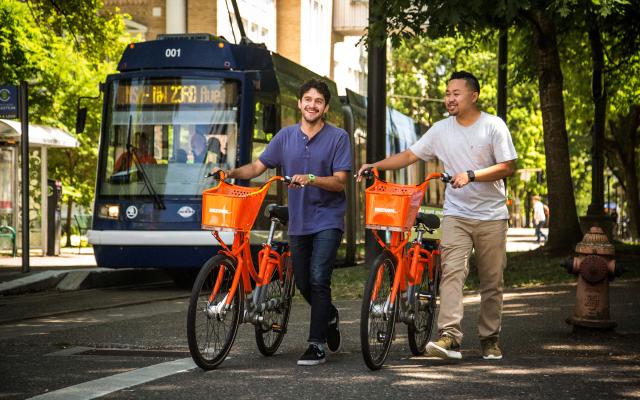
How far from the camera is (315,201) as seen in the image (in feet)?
25.4

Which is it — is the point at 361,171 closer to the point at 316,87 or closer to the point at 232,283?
the point at 316,87

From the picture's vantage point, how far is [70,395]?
6340mm

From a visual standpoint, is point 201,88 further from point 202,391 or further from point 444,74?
point 444,74

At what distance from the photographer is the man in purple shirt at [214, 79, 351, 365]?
7680 millimetres

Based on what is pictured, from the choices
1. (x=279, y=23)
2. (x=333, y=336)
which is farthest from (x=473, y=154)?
(x=279, y=23)

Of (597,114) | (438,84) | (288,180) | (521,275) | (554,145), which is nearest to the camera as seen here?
(288,180)

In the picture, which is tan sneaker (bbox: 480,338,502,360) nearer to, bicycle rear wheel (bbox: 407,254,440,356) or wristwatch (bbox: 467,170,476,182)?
bicycle rear wheel (bbox: 407,254,440,356)

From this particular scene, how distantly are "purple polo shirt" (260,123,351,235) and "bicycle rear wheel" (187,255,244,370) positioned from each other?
580 mm

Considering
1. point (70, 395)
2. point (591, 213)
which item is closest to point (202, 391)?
point (70, 395)

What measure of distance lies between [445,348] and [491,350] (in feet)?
1.31

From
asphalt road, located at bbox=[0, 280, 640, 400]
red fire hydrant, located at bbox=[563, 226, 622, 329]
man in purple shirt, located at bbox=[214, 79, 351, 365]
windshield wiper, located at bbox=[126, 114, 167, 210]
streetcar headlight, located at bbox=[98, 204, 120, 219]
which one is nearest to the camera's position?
asphalt road, located at bbox=[0, 280, 640, 400]

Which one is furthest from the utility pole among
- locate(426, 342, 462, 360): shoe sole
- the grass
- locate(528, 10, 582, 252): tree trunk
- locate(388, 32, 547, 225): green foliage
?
locate(388, 32, 547, 225): green foliage

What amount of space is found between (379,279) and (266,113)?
8.55 metres

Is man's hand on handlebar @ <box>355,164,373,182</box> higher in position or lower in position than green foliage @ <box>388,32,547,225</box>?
lower
